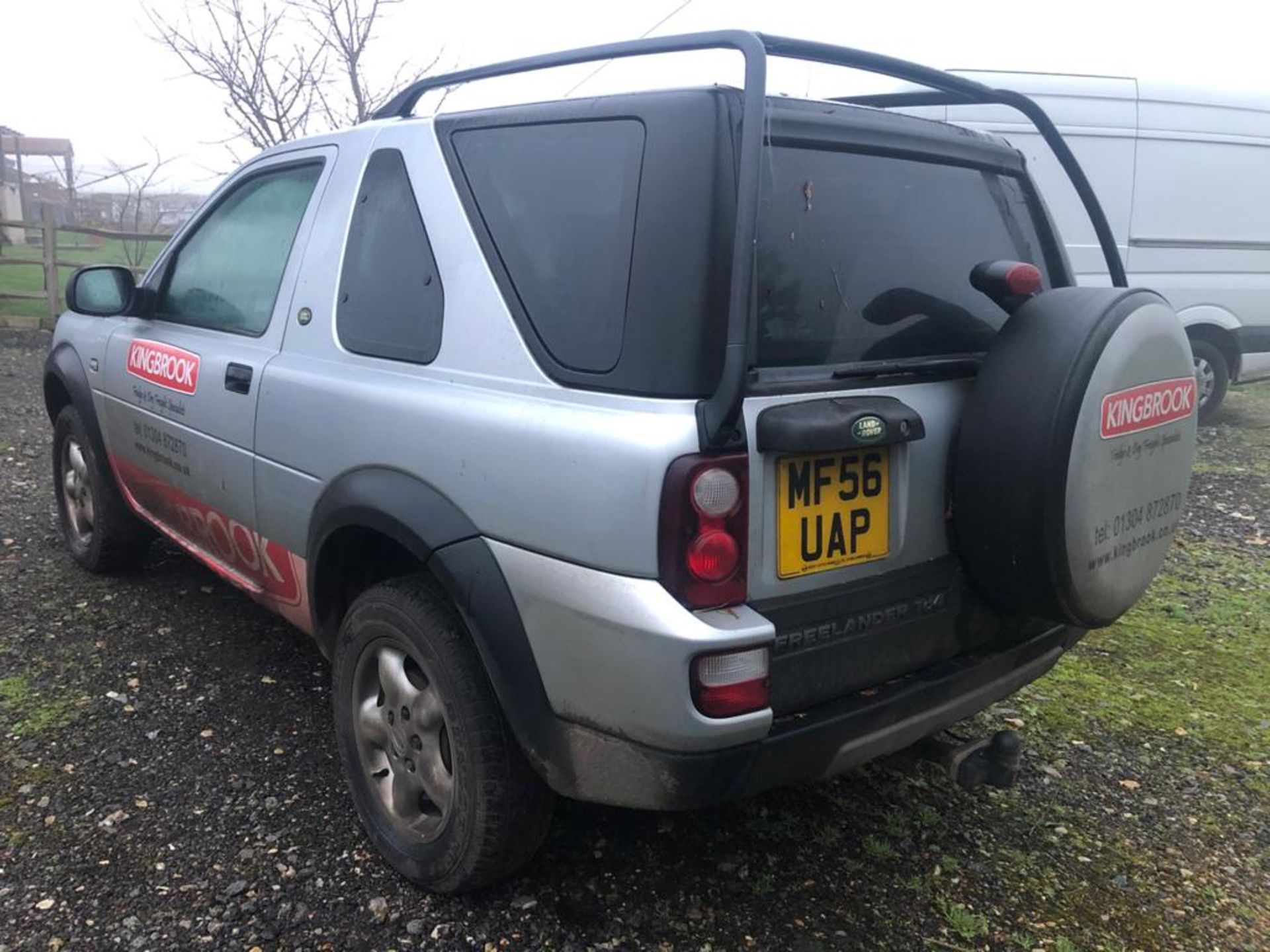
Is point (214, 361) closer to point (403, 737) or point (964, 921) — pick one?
point (403, 737)

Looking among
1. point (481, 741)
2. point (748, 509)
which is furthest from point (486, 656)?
point (748, 509)

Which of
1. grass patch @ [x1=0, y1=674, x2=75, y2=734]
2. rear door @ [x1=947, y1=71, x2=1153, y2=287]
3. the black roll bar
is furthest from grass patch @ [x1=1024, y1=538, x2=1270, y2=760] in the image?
rear door @ [x1=947, y1=71, x2=1153, y2=287]

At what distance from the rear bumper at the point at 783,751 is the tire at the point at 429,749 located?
212 mm

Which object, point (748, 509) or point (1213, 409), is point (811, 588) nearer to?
point (748, 509)

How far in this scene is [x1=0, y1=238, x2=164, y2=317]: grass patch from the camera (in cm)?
1296

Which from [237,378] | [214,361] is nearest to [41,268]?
[214,361]

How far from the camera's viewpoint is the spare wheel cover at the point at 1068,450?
6.45 feet

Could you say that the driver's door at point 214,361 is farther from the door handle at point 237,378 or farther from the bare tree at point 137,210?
the bare tree at point 137,210

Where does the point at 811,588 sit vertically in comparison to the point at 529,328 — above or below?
below

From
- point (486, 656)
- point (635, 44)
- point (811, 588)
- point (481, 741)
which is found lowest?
point (481, 741)

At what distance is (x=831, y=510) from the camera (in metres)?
1.91

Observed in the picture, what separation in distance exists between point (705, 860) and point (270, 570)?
152 cm

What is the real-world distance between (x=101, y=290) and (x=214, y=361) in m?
0.91

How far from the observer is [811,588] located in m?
1.91
